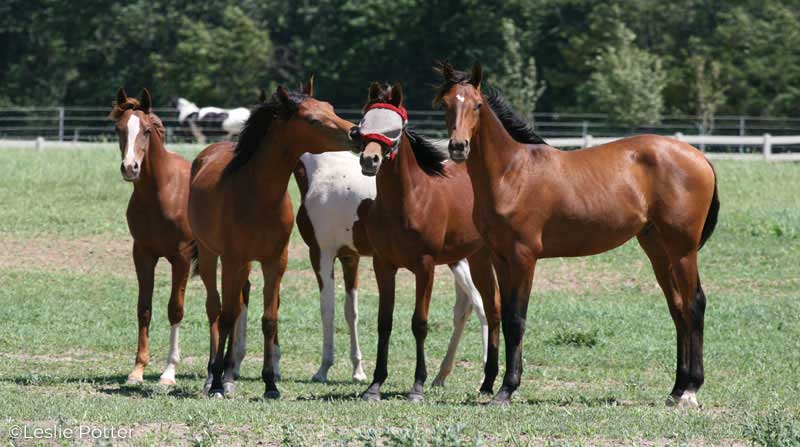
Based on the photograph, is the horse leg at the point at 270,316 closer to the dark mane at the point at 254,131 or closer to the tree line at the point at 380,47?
the dark mane at the point at 254,131

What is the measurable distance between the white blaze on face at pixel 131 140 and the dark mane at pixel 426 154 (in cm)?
216

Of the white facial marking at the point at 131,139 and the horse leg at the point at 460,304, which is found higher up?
the white facial marking at the point at 131,139

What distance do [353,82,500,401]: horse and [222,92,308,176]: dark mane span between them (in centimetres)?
70

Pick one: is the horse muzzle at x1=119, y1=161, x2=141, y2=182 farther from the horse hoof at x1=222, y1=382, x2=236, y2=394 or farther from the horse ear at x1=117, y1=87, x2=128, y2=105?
the horse hoof at x1=222, y1=382, x2=236, y2=394

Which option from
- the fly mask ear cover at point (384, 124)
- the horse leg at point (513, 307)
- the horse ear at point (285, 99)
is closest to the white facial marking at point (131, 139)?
the horse ear at point (285, 99)

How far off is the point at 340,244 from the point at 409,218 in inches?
62.8

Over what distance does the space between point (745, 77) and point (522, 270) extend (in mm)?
35834

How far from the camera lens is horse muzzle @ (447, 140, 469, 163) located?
843 centimetres

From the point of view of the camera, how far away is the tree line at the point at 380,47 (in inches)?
1695

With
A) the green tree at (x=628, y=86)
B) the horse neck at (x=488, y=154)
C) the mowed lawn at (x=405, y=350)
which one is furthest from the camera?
the green tree at (x=628, y=86)

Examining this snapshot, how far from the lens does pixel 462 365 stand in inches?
462

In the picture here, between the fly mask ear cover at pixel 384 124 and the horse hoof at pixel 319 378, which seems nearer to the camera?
the fly mask ear cover at pixel 384 124

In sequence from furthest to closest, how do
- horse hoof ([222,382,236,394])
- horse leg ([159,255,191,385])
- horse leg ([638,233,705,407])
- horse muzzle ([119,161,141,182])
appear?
horse leg ([159,255,191,385]) → horse muzzle ([119,161,141,182]) → horse hoof ([222,382,236,394]) → horse leg ([638,233,705,407])

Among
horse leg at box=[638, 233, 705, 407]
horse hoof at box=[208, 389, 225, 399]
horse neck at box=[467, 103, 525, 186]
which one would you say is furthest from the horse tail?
horse leg at box=[638, 233, 705, 407]
